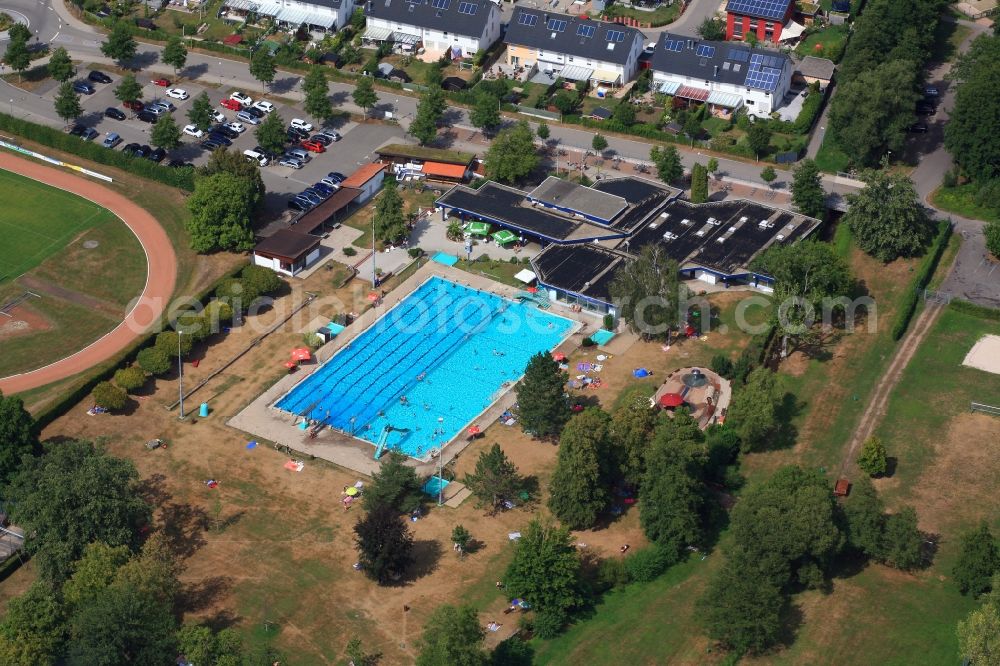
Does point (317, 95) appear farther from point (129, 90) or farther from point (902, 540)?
point (902, 540)

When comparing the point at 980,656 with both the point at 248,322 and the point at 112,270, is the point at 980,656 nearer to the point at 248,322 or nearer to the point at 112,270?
the point at 248,322

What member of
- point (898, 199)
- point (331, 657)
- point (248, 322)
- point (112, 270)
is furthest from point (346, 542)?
point (898, 199)

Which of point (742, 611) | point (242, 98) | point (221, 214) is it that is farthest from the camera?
point (242, 98)

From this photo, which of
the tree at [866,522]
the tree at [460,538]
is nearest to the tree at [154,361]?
the tree at [460,538]

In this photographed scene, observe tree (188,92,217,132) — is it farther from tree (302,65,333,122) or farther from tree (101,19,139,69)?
tree (101,19,139,69)

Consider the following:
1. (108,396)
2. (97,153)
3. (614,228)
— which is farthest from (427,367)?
(97,153)
